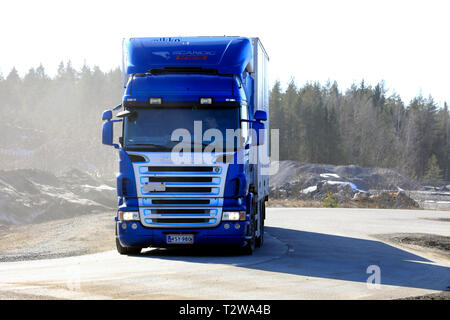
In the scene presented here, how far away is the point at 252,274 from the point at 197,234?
2716mm

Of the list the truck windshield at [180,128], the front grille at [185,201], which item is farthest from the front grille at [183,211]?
the truck windshield at [180,128]

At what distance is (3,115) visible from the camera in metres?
146

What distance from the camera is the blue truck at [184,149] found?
14398mm

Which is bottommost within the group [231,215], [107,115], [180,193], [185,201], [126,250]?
[126,250]

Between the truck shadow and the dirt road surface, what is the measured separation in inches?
0.8

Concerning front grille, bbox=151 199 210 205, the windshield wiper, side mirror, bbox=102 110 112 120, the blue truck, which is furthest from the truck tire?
side mirror, bbox=102 110 112 120

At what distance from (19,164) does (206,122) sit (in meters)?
91.6

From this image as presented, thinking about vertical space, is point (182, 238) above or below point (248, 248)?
above

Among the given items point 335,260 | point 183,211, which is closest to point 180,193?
point 183,211

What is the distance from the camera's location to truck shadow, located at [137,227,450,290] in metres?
12.7

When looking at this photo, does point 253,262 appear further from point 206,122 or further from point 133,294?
point 133,294

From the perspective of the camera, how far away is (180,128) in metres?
14.5

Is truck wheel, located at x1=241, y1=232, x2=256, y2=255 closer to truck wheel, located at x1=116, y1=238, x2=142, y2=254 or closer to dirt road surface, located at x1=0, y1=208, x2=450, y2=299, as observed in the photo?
dirt road surface, located at x1=0, y1=208, x2=450, y2=299

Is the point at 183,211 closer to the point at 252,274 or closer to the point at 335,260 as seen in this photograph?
the point at 252,274
